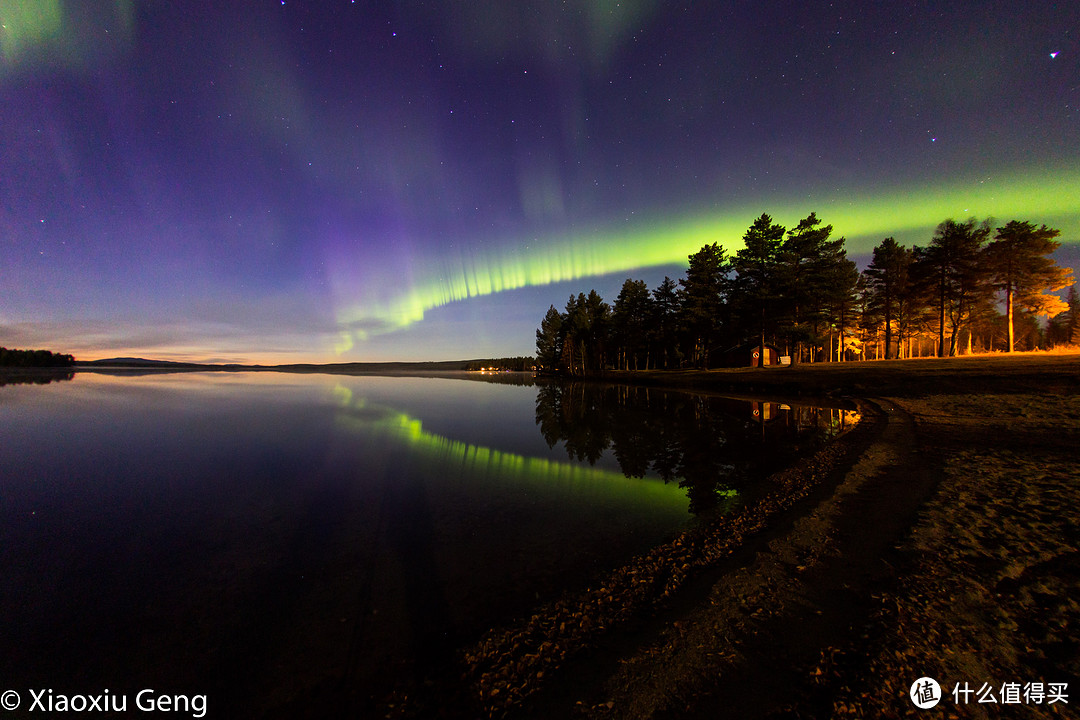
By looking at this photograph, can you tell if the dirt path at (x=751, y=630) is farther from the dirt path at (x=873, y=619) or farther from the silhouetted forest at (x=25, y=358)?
the silhouetted forest at (x=25, y=358)

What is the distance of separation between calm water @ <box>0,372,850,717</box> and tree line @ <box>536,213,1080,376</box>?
32732mm

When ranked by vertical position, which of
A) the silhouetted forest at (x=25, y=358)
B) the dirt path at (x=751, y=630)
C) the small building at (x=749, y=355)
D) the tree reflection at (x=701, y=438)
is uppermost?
the silhouetted forest at (x=25, y=358)

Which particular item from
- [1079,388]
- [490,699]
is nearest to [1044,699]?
[490,699]

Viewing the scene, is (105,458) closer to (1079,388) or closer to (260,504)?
(260,504)

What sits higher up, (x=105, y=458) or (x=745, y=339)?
(x=745, y=339)

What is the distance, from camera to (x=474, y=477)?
518 inches

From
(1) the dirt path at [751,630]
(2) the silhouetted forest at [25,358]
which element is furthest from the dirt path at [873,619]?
(2) the silhouetted forest at [25,358]

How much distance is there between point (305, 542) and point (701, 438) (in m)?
17.0

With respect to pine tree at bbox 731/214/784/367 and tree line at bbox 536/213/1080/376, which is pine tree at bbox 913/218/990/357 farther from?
pine tree at bbox 731/214/784/367

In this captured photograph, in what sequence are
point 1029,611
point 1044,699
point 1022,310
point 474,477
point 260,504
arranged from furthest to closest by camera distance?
point 1022,310, point 474,477, point 260,504, point 1029,611, point 1044,699

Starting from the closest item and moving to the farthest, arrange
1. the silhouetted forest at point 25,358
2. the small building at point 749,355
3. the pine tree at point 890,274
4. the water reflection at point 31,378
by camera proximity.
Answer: the pine tree at point 890,274
the small building at point 749,355
the water reflection at point 31,378
the silhouetted forest at point 25,358

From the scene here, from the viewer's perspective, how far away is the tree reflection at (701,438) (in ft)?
41.1

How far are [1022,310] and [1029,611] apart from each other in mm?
70389

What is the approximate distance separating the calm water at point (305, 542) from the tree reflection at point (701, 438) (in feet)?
0.55
